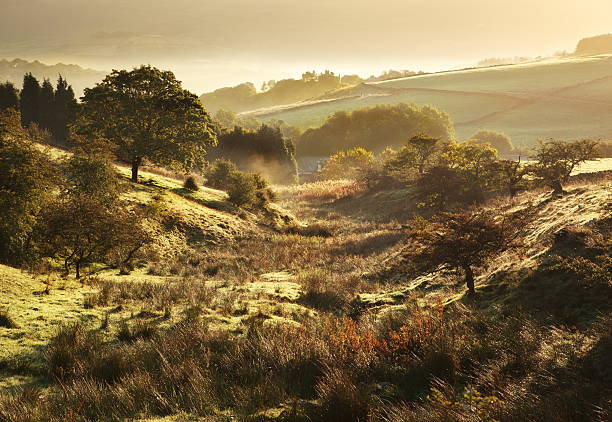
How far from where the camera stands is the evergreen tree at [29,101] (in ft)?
189

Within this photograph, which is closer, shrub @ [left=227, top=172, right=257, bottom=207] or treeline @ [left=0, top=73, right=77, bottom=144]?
shrub @ [left=227, top=172, right=257, bottom=207]

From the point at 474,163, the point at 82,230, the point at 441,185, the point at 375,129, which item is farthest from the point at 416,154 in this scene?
the point at 375,129

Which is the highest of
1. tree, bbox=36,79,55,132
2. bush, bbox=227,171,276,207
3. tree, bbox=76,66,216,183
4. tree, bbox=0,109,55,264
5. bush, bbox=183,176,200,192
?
tree, bbox=36,79,55,132

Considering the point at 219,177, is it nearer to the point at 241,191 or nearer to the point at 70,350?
the point at 241,191

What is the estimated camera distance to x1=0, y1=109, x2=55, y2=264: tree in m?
10.1

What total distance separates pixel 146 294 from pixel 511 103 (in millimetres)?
137778

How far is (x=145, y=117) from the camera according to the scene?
27672 mm

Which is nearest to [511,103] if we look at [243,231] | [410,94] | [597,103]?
[597,103]

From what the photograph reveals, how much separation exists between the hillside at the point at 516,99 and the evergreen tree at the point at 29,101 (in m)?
91.9

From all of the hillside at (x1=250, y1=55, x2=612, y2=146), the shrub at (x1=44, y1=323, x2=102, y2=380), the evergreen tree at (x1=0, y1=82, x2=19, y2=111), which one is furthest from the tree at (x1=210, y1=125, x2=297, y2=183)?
the hillside at (x1=250, y1=55, x2=612, y2=146)

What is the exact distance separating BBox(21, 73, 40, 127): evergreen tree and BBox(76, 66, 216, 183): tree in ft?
146

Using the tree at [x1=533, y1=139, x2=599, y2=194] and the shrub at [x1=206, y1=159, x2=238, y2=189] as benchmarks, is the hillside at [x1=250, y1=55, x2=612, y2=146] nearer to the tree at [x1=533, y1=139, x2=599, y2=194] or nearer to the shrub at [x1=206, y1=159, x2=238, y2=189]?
the tree at [x1=533, y1=139, x2=599, y2=194]

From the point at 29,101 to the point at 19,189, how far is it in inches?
2615

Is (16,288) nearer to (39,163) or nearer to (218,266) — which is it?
(39,163)
